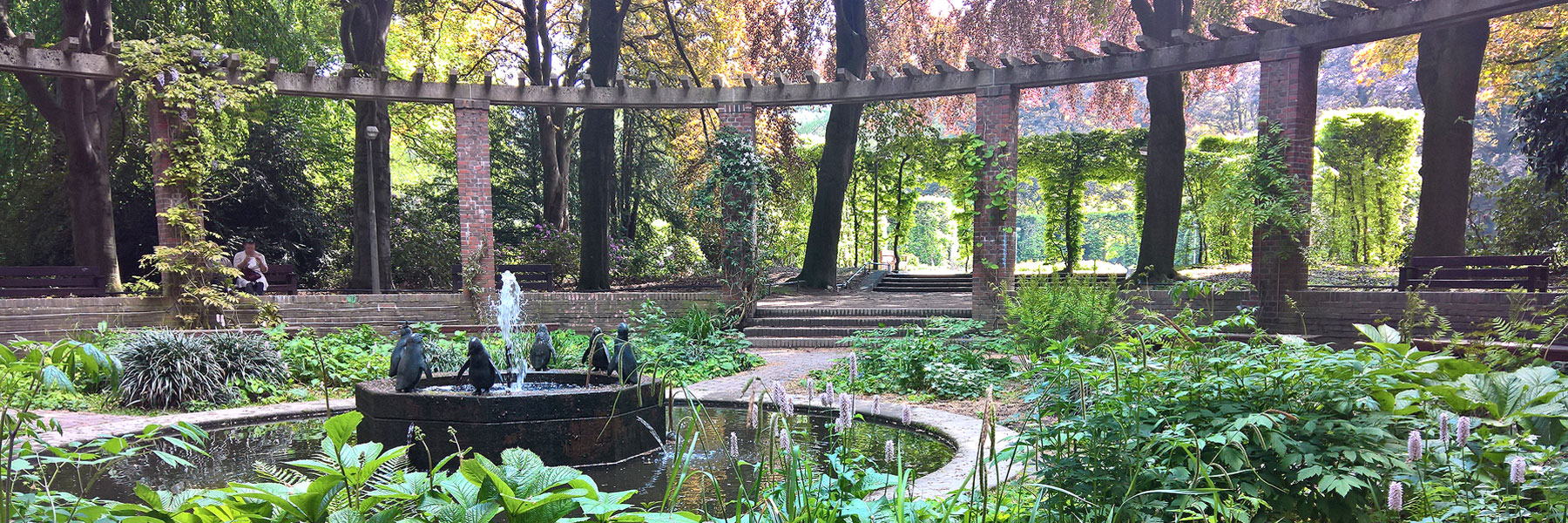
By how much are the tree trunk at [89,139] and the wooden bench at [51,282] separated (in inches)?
54.0

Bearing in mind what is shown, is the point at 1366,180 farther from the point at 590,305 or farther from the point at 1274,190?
the point at 590,305

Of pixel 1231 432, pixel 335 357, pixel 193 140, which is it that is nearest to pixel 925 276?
pixel 335 357

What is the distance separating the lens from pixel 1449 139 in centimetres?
1045

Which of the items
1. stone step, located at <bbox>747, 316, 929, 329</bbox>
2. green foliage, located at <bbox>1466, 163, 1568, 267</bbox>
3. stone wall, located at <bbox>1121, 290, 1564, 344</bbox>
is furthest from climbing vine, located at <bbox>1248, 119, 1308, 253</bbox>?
green foliage, located at <bbox>1466, 163, 1568, 267</bbox>

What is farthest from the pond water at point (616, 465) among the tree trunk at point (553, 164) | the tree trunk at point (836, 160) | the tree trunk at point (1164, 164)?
the tree trunk at point (553, 164)

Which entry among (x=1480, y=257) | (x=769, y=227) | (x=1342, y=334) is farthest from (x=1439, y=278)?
(x=769, y=227)

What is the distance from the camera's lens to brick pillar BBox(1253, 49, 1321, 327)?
902 cm

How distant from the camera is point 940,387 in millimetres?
7109

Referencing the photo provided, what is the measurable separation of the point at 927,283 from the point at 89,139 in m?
15.1

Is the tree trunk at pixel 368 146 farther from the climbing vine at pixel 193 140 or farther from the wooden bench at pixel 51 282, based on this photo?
the wooden bench at pixel 51 282

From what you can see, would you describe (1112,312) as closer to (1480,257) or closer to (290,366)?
(1480,257)

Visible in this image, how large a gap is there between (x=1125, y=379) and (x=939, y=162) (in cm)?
1890

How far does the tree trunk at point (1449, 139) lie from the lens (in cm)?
1044

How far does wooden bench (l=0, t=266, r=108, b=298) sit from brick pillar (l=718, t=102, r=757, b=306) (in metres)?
7.97
